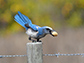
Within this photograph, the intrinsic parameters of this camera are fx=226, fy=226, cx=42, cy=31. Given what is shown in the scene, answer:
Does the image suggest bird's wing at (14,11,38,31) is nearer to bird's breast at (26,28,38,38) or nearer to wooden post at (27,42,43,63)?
bird's breast at (26,28,38,38)

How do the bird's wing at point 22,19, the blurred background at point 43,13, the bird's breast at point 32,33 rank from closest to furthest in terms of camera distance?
the bird's breast at point 32,33 → the bird's wing at point 22,19 → the blurred background at point 43,13

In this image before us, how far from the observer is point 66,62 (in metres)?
4.29

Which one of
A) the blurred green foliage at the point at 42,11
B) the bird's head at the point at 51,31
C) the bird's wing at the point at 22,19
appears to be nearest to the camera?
the bird's head at the point at 51,31

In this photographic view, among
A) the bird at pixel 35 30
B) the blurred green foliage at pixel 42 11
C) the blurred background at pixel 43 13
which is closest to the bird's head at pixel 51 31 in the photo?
the bird at pixel 35 30

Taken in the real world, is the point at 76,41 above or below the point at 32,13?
below

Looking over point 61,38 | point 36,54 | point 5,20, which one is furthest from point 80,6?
point 36,54

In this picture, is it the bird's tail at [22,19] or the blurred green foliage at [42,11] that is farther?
the blurred green foliage at [42,11]

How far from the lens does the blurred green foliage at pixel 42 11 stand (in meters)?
7.38

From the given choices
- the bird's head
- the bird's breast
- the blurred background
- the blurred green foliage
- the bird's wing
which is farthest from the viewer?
the blurred green foliage

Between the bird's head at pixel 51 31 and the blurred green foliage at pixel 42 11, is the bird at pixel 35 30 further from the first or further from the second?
the blurred green foliage at pixel 42 11

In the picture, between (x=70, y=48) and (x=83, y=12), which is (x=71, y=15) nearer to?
(x=83, y=12)

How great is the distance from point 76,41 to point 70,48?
27 centimetres

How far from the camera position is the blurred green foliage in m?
7.38

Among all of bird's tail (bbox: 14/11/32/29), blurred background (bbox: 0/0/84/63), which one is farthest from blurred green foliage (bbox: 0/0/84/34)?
bird's tail (bbox: 14/11/32/29)
